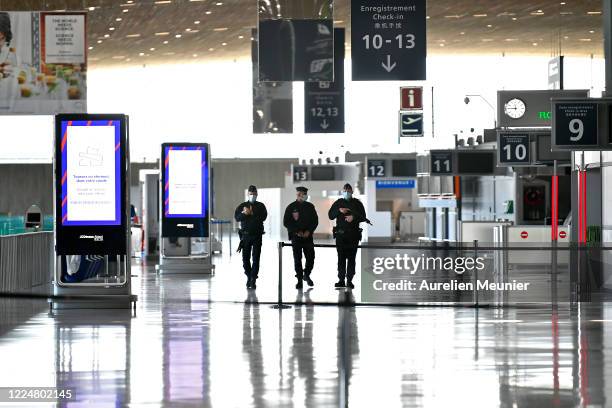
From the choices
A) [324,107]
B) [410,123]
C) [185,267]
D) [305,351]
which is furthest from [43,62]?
[410,123]

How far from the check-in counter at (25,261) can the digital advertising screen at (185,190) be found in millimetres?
4859

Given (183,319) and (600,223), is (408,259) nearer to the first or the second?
(183,319)

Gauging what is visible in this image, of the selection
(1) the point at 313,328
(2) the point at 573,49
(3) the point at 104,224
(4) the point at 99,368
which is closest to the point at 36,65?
(3) the point at 104,224

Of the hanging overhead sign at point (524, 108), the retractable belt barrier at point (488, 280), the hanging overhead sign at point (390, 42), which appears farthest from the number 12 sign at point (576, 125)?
the hanging overhead sign at point (524, 108)

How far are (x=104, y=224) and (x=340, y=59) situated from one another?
383 inches

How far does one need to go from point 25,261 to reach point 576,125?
9804 mm

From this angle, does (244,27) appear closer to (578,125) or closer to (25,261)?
(25,261)

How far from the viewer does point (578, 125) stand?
18531mm

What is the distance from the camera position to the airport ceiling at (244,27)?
32094 millimetres

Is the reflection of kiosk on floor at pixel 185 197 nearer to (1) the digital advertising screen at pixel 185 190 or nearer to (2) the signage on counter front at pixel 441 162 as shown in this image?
(1) the digital advertising screen at pixel 185 190

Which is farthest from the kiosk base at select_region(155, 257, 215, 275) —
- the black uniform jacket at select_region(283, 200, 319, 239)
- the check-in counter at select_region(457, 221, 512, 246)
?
the black uniform jacket at select_region(283, 200, 319, 239)

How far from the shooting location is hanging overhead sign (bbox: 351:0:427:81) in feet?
64.2

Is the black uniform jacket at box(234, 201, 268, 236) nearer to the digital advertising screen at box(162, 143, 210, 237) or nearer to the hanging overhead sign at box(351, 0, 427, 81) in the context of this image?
the hanging overhead sign at box(351, 0, 427, 81)

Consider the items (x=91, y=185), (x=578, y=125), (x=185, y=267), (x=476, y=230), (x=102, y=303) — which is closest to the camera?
(x=91, y=185)
